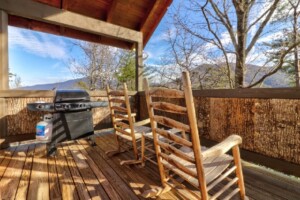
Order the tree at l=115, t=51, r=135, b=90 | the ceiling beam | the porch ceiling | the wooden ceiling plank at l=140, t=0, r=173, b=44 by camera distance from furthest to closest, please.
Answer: the tree at l=115, t=51, r=135, b=90
the wooden ceiling plank at l=140, t=0, r=173, b=44
the porch ceiling
the ceiling beam

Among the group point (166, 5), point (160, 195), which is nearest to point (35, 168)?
point (160, 195)

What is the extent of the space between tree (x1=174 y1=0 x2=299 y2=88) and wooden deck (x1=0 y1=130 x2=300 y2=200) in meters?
3.32

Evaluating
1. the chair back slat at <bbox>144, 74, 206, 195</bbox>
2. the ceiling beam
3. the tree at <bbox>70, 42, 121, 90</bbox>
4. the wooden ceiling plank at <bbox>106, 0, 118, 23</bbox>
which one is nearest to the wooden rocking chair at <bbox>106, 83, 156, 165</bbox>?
the chair back slat at <bbox>144, 74, 206, 195</bbox>

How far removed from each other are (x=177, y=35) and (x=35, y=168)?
580 cm

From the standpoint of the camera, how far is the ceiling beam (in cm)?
289

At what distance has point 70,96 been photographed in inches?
106

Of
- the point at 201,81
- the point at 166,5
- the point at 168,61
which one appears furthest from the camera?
the point at 168,61

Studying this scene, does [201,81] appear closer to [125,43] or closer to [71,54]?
[125,43]

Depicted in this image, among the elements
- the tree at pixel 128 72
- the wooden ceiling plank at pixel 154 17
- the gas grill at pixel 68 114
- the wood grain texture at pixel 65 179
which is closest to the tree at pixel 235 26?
the wooden ceiling plank at pixel 154 17

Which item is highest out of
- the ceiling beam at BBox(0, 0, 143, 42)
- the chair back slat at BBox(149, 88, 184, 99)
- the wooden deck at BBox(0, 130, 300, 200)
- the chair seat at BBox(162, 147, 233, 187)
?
the ceiling beam at BBox(0, 0, 143, 42)

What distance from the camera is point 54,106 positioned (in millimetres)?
2508

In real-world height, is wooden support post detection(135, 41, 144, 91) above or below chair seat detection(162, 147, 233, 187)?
above

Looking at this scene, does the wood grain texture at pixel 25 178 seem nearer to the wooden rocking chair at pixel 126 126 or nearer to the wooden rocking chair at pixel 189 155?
the wooden rocking chair at pixel 126 126

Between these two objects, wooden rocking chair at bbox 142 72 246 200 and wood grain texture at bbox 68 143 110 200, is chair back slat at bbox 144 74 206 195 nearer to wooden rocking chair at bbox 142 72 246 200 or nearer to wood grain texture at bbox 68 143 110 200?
wooden rocking chair at bbox 142 72 246 200
